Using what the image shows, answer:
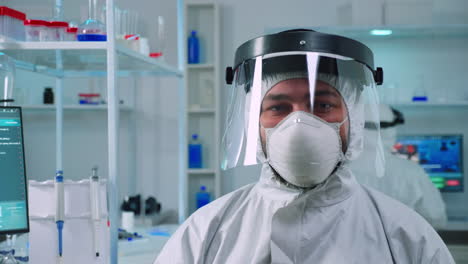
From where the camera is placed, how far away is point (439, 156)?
13.4 feet

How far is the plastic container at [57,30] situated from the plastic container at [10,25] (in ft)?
0.30

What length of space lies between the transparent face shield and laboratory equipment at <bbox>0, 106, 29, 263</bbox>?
592 mm

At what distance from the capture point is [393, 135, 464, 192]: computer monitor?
13.3ft

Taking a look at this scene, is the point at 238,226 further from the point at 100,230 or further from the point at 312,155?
the point at 100,230

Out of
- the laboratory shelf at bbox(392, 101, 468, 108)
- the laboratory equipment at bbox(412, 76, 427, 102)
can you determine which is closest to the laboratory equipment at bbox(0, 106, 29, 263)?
the laboratory shelf at bbox(392, 101, 468, 108)

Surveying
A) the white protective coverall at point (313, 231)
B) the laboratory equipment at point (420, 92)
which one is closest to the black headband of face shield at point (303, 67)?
the white protective coverall at point (313, 231)

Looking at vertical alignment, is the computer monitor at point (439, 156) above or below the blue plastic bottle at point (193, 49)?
below

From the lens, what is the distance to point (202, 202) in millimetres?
4398

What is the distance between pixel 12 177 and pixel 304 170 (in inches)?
32.6

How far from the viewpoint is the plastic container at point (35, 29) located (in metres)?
1.70

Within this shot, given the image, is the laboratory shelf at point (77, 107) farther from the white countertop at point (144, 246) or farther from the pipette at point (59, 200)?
the pipette at point (59, 200)

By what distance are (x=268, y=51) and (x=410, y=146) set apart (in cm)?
308

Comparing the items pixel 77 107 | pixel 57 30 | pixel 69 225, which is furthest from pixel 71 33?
pixel 77 107

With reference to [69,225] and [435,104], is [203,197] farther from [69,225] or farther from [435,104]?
[69,225]
